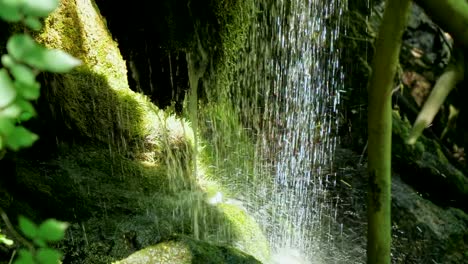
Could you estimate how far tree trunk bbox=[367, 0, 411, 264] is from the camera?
5.28ft

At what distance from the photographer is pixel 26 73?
67 cm

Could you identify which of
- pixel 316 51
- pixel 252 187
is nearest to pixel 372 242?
pixel 252 187

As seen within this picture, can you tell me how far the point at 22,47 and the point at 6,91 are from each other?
60 mm

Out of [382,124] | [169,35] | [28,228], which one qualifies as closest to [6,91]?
[28,228]

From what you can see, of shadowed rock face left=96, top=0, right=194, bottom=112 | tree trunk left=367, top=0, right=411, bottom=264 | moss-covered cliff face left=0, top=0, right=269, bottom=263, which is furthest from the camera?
shadowed rock face left=96, top=0, right=194, bottom=112

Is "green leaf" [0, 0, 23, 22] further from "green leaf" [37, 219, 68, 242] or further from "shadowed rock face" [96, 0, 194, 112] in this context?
"shadowed rock face" [96, 0, 194, 112]

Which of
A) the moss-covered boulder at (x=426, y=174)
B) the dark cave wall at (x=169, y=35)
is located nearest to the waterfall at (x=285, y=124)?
the dark cave wall at (x=169, y=35)

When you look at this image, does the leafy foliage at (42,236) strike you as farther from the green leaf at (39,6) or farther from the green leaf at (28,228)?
the green leaf at (39,6)

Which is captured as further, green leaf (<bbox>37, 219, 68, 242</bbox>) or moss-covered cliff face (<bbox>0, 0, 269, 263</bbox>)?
moss-covered cliff face (<bbox>0, 0, 269, 263</bbox>)

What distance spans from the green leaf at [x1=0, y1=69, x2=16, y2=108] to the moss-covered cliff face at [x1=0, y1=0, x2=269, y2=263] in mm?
2471

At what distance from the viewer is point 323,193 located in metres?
5.89

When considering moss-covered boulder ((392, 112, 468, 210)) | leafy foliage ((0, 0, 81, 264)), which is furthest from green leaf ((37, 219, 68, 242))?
moss-covered boulder ((392, 112, 468, 210))

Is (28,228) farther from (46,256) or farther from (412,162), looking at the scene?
(412,162)

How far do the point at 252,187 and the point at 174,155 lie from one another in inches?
53.8
